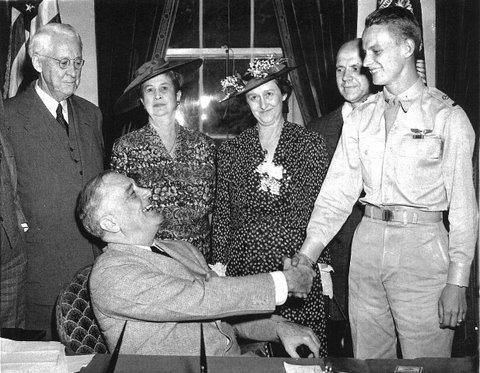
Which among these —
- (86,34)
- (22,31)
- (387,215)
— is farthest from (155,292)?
(22,31)

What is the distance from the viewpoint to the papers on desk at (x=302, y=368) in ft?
5.54

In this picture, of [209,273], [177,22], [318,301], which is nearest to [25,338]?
[209,273]

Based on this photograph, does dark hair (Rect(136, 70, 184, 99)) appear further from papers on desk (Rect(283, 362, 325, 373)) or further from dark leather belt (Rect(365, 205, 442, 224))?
papers on desk (Rect(283, 362, 325, 373))

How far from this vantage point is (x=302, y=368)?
1711mm

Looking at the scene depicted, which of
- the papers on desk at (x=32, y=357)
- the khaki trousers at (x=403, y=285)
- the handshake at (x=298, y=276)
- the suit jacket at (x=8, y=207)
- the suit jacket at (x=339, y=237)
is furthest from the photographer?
the suit jacket at (x=339, y=237)

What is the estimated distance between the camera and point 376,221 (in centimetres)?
Result: 256

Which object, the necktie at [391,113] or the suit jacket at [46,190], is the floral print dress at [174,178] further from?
the necktie at [391,113]

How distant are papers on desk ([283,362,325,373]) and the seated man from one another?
0.32 metres

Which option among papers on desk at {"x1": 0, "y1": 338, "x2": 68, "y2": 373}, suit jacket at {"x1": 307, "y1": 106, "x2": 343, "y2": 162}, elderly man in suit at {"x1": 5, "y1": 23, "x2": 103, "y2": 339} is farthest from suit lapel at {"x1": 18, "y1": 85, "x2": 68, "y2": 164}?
suit jacket at {"x1": 307, "y1": 106, "x2": 343, "y2": 162}

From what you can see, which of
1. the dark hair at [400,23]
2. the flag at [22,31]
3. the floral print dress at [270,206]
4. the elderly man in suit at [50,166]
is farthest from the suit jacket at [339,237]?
the flag at [22,31]

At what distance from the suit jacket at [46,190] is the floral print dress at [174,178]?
1.04 feet

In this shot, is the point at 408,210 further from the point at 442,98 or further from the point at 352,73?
the point at 352,73

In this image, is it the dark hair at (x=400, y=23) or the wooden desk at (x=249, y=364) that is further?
the dark hair at (x=400, y=23)

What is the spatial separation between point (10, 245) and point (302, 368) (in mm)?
2020
